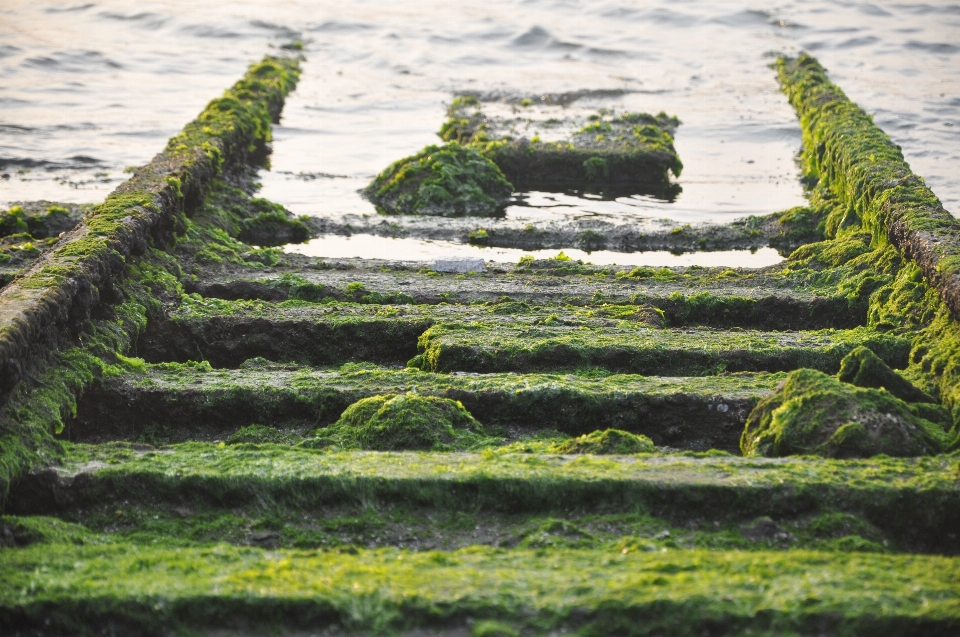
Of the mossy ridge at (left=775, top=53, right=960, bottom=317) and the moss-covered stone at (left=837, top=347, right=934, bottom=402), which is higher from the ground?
the mossy ridge at (left=775, top=53, right=960, bottom=317)

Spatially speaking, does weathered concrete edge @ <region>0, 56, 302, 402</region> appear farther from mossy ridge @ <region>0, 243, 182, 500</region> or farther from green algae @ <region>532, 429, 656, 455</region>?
green algae @ <region>532, 429, 656, 455</region>

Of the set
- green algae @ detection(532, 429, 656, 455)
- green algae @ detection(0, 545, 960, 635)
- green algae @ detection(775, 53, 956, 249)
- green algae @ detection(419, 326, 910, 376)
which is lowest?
green algae @ detection(0, 545, 960, 635)

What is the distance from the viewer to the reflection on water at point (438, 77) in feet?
34.3

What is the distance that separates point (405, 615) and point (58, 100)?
12215 mm

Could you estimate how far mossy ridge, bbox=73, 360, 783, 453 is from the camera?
181 inches

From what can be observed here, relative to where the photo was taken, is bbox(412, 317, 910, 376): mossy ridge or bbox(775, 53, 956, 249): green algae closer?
bbox(412, 317, 910, 376): mossy ridge

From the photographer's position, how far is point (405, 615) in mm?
3162

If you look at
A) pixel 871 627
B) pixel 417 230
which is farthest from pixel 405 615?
pixel 417 230

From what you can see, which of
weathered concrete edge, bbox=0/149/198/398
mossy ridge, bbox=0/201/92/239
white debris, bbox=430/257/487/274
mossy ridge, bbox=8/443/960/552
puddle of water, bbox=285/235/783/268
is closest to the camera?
mossy ridge, bbox=8/443/960/552

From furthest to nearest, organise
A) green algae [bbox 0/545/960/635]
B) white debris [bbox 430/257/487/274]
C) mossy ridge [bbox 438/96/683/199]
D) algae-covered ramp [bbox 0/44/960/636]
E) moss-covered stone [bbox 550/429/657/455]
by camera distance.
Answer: mossy ridge [bbox 438/96/683/199] → white debris [bbox 430/257/487/274] → moss-covered stone [bbox 550/429/657/455] → algae-covered ramp [bbox 0/44/960/636] → green algae [bbox 0/545/960/635]

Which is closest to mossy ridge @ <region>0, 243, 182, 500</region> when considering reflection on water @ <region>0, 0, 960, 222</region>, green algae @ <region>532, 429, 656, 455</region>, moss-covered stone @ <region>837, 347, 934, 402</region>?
green algae @ <region>532, 429, 656, 455</region>

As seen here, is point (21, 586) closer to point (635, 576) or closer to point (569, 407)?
point (635, 576)

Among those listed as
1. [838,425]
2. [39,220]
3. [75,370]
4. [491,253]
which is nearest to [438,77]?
[491,253]

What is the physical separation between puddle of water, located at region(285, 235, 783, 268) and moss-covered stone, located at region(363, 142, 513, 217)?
93cm
